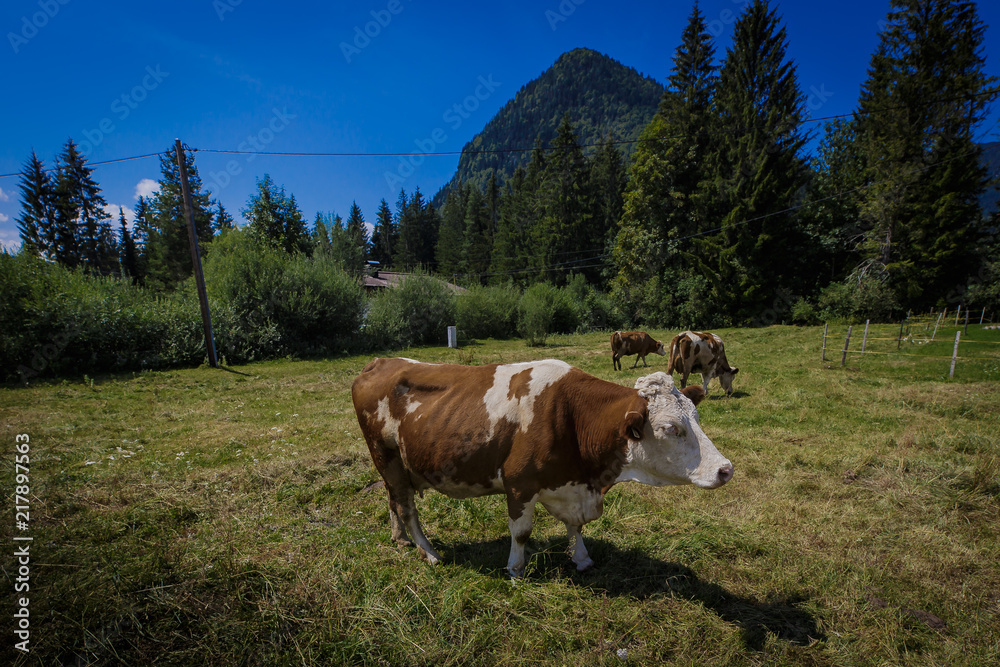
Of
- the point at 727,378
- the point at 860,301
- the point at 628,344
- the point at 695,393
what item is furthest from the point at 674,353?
the point at 860,301

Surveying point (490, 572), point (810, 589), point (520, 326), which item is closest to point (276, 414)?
point (490, 572)

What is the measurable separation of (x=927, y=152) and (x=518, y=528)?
34.2 metres

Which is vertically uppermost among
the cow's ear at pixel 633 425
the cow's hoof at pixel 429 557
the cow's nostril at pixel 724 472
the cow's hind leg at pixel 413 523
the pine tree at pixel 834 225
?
the pine tree at pixel 834 225

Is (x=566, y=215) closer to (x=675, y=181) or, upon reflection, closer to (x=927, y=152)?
(x=675, y=181)

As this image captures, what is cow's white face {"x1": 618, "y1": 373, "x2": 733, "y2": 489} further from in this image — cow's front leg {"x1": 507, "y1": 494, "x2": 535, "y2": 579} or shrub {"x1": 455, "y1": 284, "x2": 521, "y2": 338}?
shrub {"x1": 455, "y1": 284, "x2": 521, "y2": 338}

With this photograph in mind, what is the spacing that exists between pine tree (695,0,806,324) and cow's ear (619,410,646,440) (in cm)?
3039

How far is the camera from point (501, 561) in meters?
3.75

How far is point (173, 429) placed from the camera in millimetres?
7910

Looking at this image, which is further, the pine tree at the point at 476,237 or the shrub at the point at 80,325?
the pine tree at the point at 476,237

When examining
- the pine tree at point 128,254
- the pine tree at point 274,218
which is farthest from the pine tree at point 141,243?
the pine tree at point 274,218

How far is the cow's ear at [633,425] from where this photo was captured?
9.62 ft

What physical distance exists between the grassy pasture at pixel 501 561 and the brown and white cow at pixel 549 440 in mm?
592

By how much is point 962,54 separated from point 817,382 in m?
26.8

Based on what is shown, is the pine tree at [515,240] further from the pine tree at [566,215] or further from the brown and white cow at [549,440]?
the brown and white cow at [549,440]
